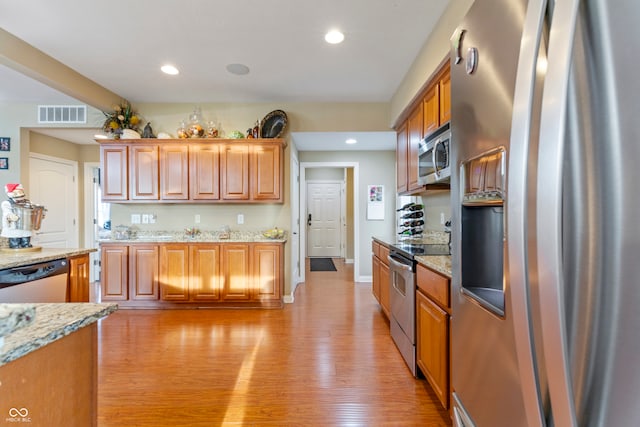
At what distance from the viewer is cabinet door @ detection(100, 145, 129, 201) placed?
3.74 metres

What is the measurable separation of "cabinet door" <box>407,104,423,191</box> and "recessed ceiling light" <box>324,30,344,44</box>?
95 cm

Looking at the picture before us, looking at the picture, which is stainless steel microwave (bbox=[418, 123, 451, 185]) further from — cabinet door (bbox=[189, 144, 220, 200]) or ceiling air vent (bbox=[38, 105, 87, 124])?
ceiling air vent (bbox=[38, 105, 87, 124])

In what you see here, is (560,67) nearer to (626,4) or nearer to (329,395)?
(626,4)

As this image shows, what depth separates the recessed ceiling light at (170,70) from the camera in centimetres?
299

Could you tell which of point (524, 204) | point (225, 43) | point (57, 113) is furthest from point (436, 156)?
point (57, 113)

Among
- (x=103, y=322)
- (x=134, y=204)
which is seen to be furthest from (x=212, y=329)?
(x=134, y=204)

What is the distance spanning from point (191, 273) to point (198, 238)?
1.47 feet

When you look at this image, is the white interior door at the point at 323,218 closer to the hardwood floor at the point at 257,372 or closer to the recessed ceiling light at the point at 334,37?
the hardwood floor at the point at 257,372

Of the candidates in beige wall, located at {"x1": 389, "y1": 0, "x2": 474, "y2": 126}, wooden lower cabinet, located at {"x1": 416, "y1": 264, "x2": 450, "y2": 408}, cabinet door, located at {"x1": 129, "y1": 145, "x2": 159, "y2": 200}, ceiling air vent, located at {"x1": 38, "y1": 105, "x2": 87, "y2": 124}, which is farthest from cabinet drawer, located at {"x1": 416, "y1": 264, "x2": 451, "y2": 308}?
ceiling air vent, located at {"x1": 38, "y1": 105, "x2": 87, "y2": 124}

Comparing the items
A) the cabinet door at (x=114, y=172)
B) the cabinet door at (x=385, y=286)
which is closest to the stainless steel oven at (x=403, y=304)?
the cabinet door at (x=385, y=286)

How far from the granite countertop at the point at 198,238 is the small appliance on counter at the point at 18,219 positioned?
1305 millimetres

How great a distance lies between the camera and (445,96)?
2203 millimetres

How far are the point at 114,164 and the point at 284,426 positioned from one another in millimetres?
3708

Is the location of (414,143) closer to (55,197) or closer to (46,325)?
(46,325)
